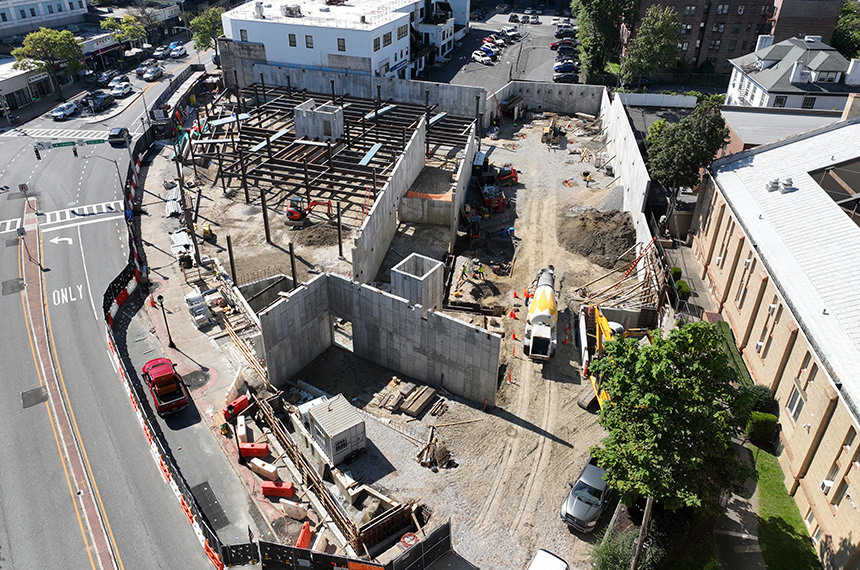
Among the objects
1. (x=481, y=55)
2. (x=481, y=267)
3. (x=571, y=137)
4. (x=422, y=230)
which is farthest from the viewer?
(x=481, y=55)

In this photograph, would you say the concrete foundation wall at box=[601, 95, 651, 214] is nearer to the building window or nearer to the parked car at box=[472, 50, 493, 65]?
the building window

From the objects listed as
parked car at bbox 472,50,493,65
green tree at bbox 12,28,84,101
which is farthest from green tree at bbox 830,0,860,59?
green tree at bbox 12,28,84,101

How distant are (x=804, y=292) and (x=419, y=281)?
63.3ft

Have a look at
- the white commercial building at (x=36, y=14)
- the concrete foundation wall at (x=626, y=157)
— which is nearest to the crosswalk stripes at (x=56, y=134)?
the white commercial building at (x=36, y=14)

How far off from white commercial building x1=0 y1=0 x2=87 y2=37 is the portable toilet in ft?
299

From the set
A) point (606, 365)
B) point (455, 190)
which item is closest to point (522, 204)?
point (455, 190)

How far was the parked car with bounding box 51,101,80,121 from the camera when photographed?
232ft

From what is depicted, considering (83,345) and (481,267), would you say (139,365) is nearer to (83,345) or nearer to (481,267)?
(83,345)

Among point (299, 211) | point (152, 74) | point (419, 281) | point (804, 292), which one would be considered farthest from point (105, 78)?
point (804, 292)

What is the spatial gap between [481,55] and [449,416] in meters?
74.5

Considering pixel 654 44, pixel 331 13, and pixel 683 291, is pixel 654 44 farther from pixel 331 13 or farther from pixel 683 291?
pixel 683 291

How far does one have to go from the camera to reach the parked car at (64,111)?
7069 cm

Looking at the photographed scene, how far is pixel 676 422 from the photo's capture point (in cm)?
2119

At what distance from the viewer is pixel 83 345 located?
35969mm
